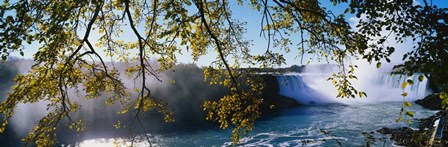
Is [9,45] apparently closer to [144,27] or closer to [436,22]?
[144,27]

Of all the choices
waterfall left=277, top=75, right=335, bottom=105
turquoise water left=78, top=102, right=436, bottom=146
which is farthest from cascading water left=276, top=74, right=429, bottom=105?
turquoise water left=78, top=102, right=436, bottom=146

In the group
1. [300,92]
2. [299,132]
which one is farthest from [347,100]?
[299,132]

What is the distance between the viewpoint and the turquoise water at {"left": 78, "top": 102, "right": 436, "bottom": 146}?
22.5 metres

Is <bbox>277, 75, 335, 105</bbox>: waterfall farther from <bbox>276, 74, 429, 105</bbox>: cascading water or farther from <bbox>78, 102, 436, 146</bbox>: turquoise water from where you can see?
<bbox>78, 102, 436, 146</bbox>: turquoise water

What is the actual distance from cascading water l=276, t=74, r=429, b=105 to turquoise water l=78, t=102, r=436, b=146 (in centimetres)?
1082

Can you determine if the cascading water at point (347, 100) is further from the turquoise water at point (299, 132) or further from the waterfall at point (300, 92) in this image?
the turquoise water at point (299, 132)

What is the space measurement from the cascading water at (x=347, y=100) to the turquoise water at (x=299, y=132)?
10824mm

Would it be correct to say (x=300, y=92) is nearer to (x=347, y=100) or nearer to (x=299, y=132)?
(x=347, y=100)

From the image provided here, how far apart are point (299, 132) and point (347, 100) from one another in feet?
84.6

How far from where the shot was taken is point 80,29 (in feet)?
22.9

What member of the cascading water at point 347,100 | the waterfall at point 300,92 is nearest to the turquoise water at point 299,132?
the cascading water at point 347,100

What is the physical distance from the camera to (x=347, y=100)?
49.0 m

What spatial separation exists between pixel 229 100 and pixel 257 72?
97 cm

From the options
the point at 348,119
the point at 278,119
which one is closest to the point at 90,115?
the point at 278,119
